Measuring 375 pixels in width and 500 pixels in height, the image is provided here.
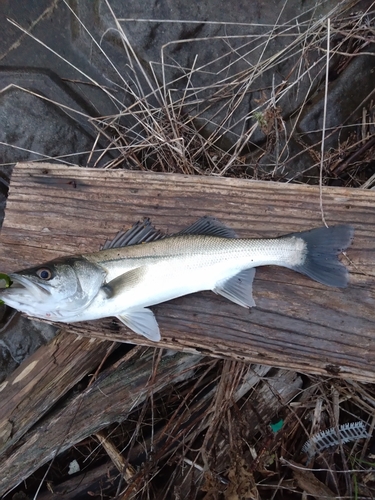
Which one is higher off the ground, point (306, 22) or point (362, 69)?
point (306, 22)

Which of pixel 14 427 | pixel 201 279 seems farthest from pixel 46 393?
pixel 201 279

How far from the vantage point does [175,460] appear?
9.87ft

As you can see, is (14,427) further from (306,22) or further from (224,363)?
(306,22)

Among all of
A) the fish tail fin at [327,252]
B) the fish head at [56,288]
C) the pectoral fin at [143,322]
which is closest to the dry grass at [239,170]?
the pectoral fin at [143,322]

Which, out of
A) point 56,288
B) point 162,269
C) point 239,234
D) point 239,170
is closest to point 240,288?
point 239,234

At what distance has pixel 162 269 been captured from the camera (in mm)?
2436

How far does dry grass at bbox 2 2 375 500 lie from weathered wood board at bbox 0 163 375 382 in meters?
0.49

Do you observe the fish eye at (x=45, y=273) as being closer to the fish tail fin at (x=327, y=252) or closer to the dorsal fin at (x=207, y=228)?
the dorsal fin at (x=207, y=228)

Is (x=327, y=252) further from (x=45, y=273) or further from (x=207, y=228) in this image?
(x=45, y=273)

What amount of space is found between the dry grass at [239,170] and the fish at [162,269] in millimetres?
609

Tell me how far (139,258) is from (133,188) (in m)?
0.49

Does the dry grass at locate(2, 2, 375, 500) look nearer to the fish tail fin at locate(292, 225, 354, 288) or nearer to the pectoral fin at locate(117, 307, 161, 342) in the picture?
the pectoral fin at locate(117, 307, 161, 342)

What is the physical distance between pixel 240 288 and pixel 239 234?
33 centimetres

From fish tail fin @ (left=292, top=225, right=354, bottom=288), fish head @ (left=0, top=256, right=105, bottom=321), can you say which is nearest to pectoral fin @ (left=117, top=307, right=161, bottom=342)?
fish head @ (left=0, top=256, right=105, bottom=321)
